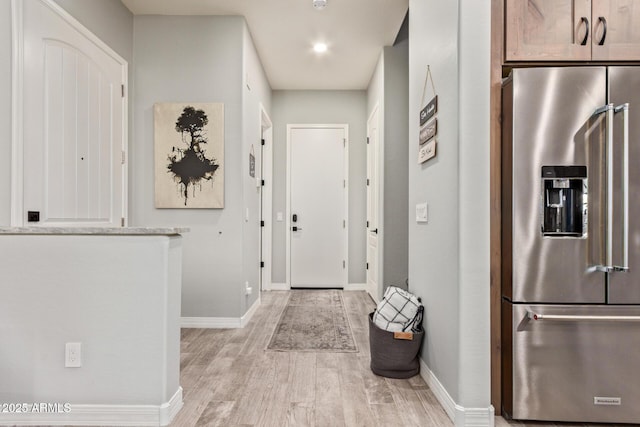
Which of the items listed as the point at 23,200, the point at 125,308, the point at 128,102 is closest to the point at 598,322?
the point at 125,308

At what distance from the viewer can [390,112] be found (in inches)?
162

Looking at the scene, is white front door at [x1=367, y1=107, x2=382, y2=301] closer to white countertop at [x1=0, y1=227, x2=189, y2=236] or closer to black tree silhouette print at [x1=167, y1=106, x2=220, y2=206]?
black tree silhouette print at [x1=167, y1=106, x2=220, y2=206]

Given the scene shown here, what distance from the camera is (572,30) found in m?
1.90

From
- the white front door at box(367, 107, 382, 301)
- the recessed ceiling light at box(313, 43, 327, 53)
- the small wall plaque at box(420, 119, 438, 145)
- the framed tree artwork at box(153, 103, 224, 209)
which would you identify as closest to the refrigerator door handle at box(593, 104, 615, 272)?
the small wall plaque at box(420, 119, 438, 145)

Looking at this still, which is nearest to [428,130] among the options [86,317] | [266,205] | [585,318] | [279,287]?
[585,318]

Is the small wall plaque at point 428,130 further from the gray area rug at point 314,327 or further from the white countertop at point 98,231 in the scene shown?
the gray area rug at point 314,327

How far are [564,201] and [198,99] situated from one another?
3.03 metres

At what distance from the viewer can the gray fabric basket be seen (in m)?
2.36

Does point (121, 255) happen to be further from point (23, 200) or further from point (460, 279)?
point (460, 279)

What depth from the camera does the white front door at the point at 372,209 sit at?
4469mm

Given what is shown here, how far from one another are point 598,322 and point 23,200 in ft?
10.4

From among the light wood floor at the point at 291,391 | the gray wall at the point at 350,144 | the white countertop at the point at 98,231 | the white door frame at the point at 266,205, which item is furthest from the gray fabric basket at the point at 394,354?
the white door frame at the point at 266,205

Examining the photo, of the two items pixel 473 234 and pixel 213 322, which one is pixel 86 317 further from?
pixel 473 234

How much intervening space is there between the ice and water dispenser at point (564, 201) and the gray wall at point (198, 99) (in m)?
2.50
